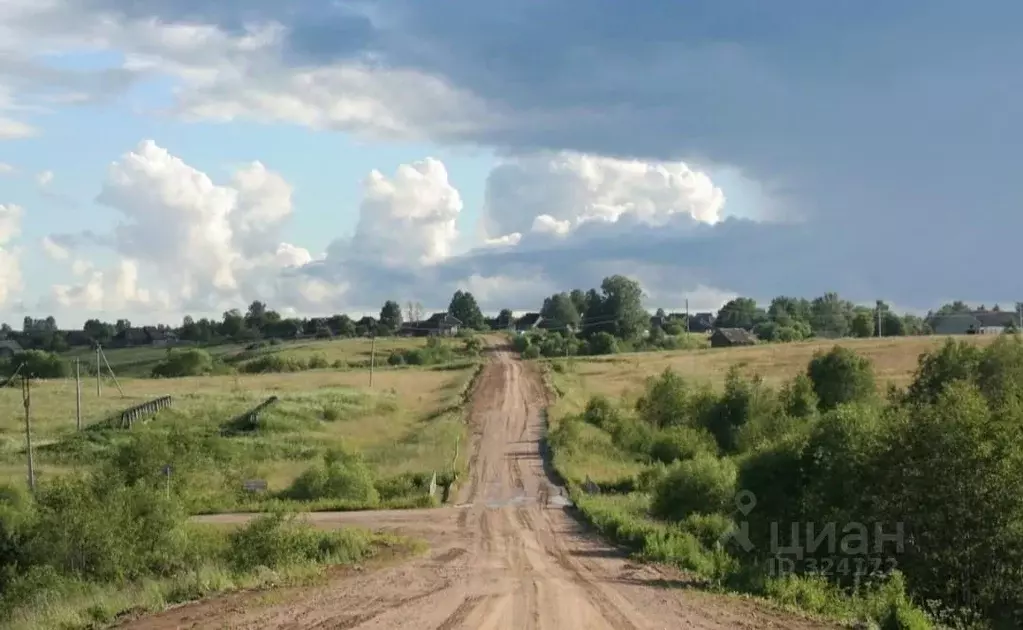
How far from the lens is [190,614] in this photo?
16.9m

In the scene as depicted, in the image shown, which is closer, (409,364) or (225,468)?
(225,468)

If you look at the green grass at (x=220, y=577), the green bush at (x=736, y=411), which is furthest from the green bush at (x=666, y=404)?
the green grass at (x=220, y=577)

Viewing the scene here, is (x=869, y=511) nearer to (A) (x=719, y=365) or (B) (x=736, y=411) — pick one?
(B) (x=736, y=411)

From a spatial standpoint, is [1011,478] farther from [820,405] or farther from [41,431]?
[41,431]

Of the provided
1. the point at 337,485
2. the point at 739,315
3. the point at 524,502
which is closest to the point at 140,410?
the point at 337,485

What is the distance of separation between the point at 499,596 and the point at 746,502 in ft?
32.6

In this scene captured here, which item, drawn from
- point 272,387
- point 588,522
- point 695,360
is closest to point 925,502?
point 588,522

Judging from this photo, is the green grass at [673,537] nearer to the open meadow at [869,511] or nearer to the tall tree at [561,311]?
the open meadow at [869,511]

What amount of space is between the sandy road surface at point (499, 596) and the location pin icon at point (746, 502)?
3425 mm

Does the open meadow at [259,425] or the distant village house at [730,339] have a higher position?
the distant village house at [730,339]

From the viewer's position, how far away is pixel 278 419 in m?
66.7

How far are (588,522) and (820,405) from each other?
29.6 meters

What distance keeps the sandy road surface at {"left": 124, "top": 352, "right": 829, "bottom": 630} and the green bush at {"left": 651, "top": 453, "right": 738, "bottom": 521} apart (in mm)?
3033

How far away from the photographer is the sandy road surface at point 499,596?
1603cm
